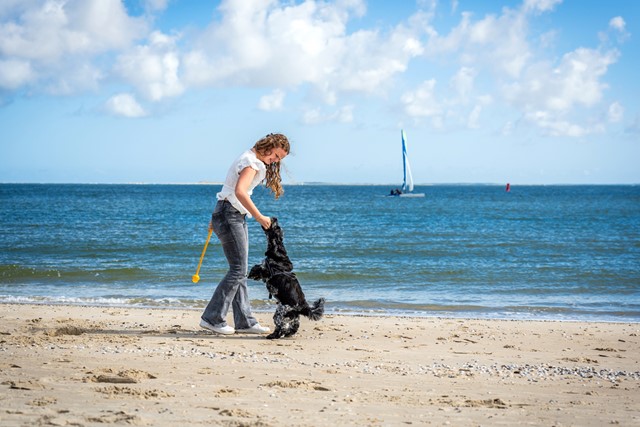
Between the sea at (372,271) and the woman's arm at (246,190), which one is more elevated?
the woman's arm at (246,190)

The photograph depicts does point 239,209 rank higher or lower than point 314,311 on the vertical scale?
higher

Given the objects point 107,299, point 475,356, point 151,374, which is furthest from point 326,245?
point 151,374

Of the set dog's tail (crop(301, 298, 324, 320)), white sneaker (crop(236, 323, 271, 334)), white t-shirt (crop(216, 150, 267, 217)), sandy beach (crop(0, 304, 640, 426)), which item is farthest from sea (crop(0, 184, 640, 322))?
white t-shirt (crop(216, 150, 267, 217))

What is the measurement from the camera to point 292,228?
2709 cm

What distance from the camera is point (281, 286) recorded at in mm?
6266

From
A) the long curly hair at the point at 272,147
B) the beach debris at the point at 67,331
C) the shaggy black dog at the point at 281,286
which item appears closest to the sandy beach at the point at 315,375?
the beach debris at the point at 67,331

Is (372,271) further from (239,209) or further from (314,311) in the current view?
(239,209)

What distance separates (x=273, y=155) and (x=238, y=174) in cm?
36

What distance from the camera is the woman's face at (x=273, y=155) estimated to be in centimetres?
610

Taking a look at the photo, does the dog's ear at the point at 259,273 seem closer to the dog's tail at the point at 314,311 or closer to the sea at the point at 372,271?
the dog's tail at the point at 314,311

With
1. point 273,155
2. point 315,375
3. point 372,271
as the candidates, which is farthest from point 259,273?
point 372,271

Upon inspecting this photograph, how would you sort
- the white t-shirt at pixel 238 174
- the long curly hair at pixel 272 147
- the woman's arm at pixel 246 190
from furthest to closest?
1. the long curly hair at pixel 272 147
2. the white t-shirt at pixel 238 174
3. the woman's arm at pixel 246 190

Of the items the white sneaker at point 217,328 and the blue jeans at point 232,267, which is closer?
the blue jeans at point 232,267

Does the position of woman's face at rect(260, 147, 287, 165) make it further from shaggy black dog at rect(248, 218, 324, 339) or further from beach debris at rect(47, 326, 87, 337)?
beach debris at rect(47, 326, 87, 337)
